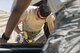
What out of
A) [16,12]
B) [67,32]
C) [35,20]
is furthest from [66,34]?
[35,20]

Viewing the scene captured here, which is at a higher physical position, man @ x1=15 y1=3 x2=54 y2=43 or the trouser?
the trouser

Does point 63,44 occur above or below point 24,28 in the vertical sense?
above

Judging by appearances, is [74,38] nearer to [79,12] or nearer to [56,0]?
[79,12]

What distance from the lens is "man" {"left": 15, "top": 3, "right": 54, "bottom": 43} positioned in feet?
10.7

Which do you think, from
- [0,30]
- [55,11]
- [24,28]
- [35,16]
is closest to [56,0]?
[55,11]

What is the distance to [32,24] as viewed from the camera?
349 cm

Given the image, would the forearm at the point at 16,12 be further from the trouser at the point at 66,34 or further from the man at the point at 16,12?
the trouser at the point at 66,34

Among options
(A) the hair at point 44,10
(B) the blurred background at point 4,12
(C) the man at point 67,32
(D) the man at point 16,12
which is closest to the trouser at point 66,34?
(C) the man at point 67,32

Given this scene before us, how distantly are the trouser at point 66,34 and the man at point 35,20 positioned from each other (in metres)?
1.95

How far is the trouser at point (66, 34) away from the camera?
1.09 meters

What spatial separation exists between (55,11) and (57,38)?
22 centimetres

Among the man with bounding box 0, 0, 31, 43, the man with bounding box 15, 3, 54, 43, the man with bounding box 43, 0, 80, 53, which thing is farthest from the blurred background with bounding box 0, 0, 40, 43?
the man with bounding box 43, 0, 80, 53

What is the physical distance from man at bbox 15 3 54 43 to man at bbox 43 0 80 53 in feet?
6.31

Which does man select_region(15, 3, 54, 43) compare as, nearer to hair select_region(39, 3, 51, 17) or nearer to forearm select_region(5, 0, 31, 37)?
hair select_region(39, 3, 51, 17)
